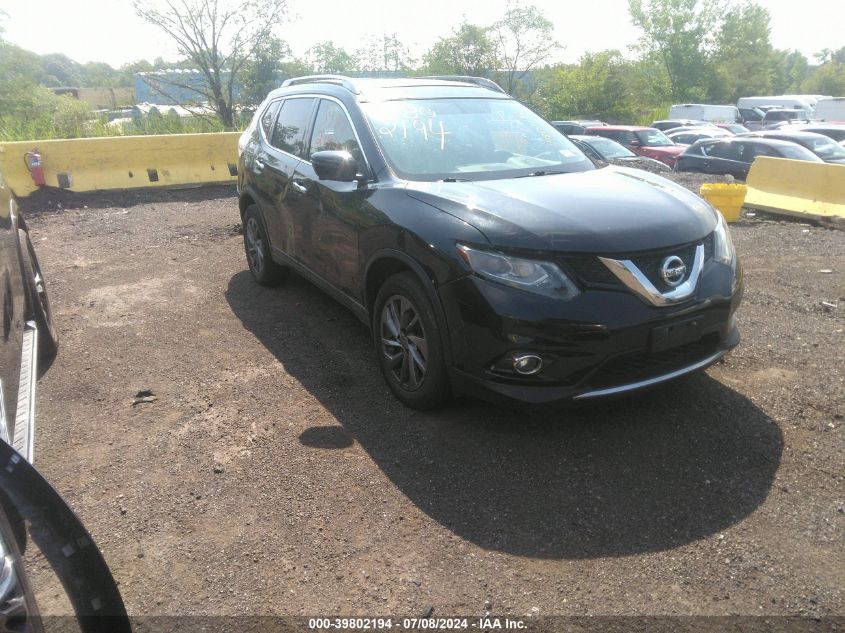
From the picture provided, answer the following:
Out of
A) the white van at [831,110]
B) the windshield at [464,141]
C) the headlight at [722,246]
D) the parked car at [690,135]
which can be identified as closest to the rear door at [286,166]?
the windshield at [464,141]

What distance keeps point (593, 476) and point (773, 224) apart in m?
7.09

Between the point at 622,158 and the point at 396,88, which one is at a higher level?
the point at 396,88

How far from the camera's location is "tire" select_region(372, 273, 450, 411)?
3.34 m

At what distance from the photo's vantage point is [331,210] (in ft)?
13.7

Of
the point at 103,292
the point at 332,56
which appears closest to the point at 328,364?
the point at 103,292

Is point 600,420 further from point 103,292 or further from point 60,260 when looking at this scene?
point 60,260

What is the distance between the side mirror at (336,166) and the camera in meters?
3.75

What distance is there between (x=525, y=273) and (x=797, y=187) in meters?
8.12

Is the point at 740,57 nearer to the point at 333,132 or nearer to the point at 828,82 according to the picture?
the point at 828,82

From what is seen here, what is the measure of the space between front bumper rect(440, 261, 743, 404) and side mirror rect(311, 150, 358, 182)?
1092 mm

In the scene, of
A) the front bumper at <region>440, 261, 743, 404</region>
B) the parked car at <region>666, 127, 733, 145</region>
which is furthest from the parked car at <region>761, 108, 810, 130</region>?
the front bumper at <region>440, 261, 743, 404</region>

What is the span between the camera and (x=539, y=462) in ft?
10.4

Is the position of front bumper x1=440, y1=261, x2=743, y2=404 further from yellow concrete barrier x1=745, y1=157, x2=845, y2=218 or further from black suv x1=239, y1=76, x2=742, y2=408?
yellow concrete barrier x1=745, y1=157, x2=845, y2=218

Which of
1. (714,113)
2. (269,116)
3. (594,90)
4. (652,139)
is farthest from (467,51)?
(269,116)
